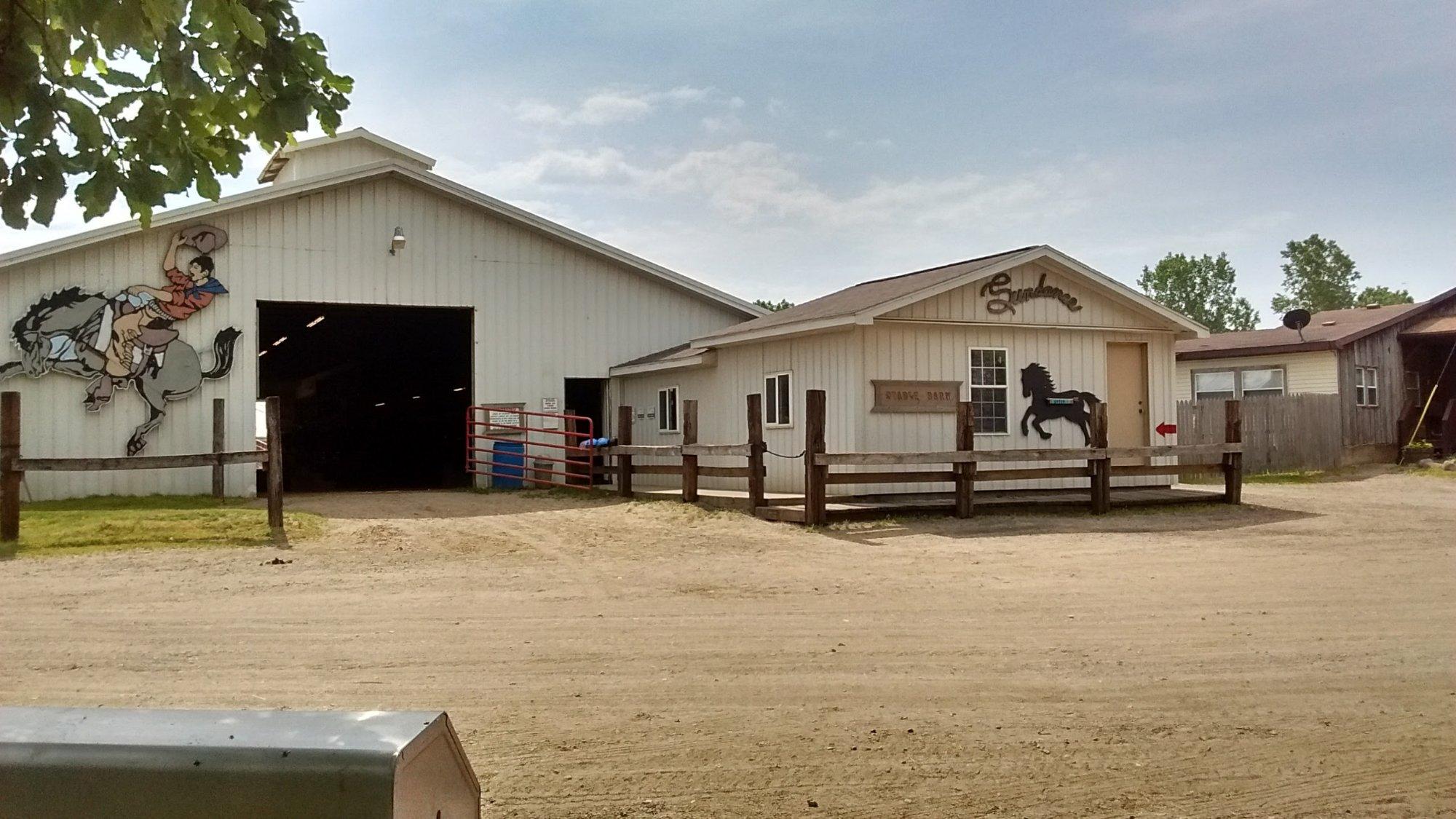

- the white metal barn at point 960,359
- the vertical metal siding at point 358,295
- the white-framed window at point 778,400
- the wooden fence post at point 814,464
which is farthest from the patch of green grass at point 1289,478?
the wooden fence post at point 814,464

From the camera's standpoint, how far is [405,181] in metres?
20.6

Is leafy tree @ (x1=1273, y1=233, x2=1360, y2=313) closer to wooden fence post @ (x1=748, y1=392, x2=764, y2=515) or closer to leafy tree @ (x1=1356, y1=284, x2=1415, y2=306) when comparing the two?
leafy tree @ (x1=1356, y1=284, x2=1415, y2=306)

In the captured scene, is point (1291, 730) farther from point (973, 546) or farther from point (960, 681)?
point (973, 546)

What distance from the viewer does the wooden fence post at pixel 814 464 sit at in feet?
45.3

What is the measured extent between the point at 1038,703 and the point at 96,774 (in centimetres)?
459

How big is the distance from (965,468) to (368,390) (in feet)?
82.6

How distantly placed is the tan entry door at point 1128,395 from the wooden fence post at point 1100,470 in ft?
8.22

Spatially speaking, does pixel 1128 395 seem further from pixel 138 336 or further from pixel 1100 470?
pixel 138 336

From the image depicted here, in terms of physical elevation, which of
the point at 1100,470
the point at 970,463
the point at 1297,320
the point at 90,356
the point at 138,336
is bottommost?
the point at 1100,470

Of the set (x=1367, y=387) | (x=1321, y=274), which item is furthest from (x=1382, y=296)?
(x=1367, y=387)

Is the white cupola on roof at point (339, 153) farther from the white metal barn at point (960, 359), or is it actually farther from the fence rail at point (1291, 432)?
the fence rail at point (1291, 432)

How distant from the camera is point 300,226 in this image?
19.7 m

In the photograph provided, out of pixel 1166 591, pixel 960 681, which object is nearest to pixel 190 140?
pixel 960 681

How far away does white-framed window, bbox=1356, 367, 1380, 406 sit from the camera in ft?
91.6
